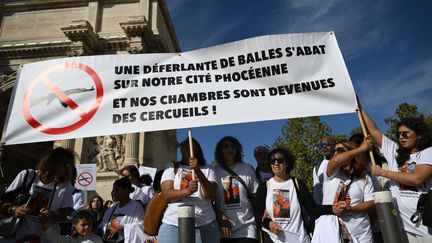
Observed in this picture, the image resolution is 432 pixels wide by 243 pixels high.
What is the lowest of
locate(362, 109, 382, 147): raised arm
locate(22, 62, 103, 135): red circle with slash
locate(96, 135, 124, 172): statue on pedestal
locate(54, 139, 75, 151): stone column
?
locate(362, 109, 382, 147): raised arm

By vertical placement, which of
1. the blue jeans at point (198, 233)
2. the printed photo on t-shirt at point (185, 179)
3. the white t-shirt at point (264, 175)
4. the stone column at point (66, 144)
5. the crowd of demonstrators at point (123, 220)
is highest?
the stone column at point (66, 144)

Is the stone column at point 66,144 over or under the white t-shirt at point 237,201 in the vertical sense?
over

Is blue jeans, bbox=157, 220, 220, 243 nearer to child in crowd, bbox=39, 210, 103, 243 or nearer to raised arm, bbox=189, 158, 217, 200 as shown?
raised arm, bbox=189, 158, 217, 200

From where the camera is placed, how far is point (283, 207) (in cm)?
355

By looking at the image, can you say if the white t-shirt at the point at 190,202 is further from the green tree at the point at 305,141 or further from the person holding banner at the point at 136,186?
the green tree at the point at 305,141

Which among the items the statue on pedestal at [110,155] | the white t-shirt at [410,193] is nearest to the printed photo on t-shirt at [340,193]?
the white t-shirt at [410,193]

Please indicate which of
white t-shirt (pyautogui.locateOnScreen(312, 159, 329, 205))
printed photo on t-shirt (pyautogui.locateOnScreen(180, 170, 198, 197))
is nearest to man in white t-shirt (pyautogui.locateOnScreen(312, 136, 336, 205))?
white t-shirt (pyautogui.locateOnScreen(312, 159, 329, 205))

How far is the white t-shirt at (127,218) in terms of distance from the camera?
467cm

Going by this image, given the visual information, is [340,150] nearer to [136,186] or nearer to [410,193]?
[410,193]

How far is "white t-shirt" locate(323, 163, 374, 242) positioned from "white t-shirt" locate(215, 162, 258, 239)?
857 millimetres

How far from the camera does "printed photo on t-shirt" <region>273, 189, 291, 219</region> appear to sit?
11.6ft

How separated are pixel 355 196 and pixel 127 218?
124 inches

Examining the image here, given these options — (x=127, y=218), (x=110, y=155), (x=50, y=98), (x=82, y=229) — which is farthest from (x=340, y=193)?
(x=110, y=155)

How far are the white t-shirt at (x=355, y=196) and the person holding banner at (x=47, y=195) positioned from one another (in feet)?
9.81
